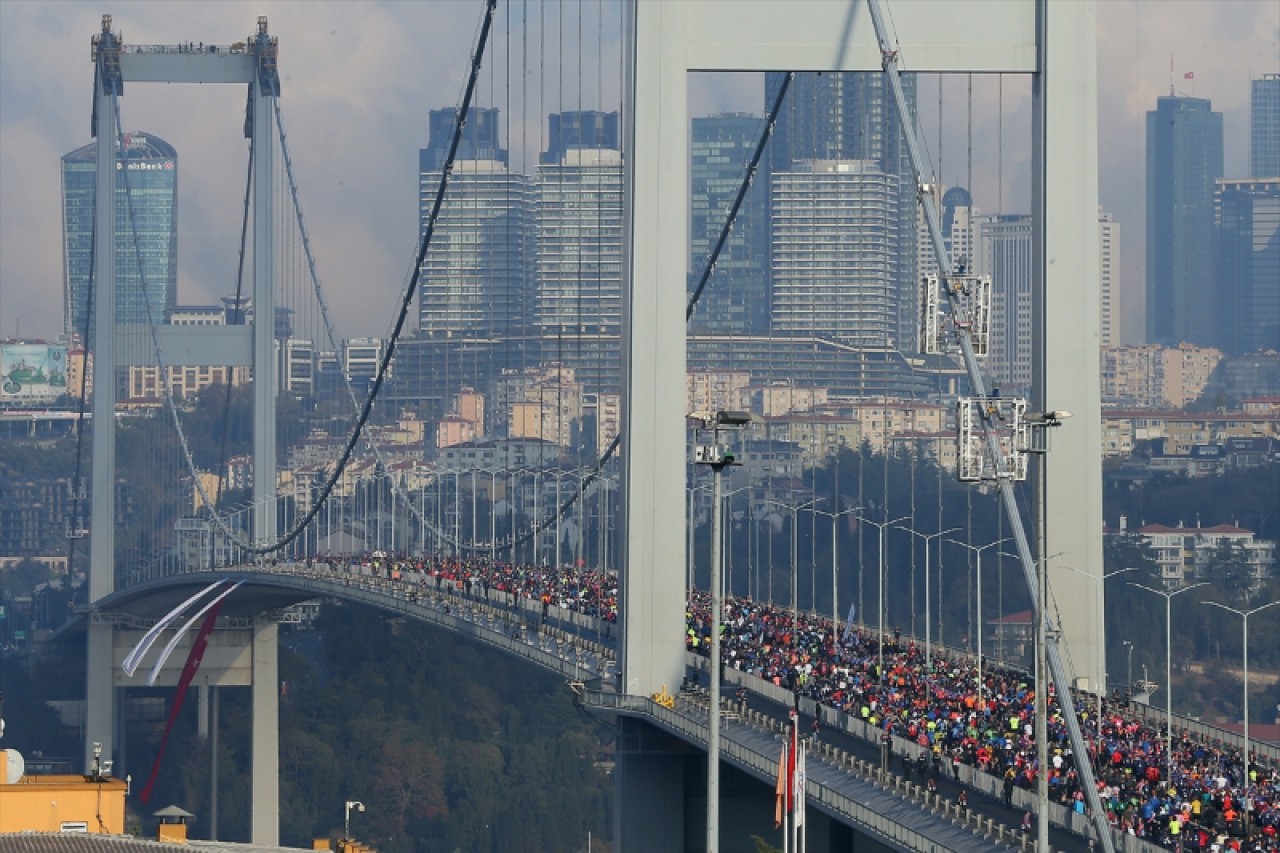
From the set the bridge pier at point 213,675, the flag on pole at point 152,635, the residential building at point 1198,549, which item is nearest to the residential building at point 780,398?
the residential building at point 1198,549

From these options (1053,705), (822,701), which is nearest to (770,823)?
(822,701)

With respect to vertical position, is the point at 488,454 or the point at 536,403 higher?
the point at 536,403

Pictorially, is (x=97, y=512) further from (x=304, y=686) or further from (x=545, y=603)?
(x=545, y=603)

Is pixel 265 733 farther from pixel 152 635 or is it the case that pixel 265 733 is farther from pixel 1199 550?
pixel 1199 550

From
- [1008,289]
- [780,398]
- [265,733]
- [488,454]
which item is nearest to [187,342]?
[265,733]

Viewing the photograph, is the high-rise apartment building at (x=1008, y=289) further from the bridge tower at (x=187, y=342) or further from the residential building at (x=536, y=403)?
the bridge tower at (x=187, y=342)

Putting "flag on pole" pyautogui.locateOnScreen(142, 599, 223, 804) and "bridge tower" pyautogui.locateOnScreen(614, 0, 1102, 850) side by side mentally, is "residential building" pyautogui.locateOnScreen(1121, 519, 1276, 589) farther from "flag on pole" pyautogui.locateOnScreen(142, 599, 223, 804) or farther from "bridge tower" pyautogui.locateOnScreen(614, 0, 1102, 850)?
"bridge tower" pyautogui.locateOnScreen(614, 0, 1102, 850)
